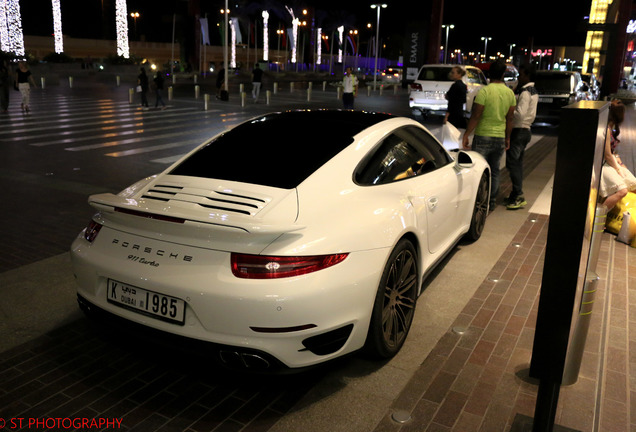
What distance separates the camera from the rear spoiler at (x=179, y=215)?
2926 millimetres

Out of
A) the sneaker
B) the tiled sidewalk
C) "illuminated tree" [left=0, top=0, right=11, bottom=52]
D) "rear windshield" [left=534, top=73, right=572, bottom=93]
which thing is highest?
"illuminated tree" [left=0, top=0, right=11, bottom=52]

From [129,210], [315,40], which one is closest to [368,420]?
[129,210]

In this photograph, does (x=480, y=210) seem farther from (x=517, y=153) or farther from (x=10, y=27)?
(x=10, y=27)

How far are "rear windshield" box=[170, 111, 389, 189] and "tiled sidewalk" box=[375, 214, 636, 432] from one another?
1554 mm

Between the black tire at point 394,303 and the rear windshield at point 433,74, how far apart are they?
16283 mm

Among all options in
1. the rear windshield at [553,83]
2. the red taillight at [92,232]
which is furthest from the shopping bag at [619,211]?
the rear windshield at [553,83]

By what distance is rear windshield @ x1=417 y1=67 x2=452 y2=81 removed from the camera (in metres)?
19.1

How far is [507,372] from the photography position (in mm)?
3652

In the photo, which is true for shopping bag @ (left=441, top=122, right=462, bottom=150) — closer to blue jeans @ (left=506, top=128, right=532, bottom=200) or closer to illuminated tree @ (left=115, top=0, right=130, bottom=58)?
blue jeans @ (left=506, top=128, right=532, bottom=200)

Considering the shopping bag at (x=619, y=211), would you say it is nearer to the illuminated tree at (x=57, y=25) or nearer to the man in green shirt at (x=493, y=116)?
the man in green shirt at (x=493, y=116)

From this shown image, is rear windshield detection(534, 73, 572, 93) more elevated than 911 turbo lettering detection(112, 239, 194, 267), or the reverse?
rear windshield detection(534, 73, 572, 93)

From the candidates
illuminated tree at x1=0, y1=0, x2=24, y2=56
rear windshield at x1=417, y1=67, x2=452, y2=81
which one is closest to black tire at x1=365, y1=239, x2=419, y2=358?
rear windshield at x1=417, y1=67, x2=452, y2=81

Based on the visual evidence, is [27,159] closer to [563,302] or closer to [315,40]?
[563,302]

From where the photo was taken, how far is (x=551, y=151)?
14453mm
